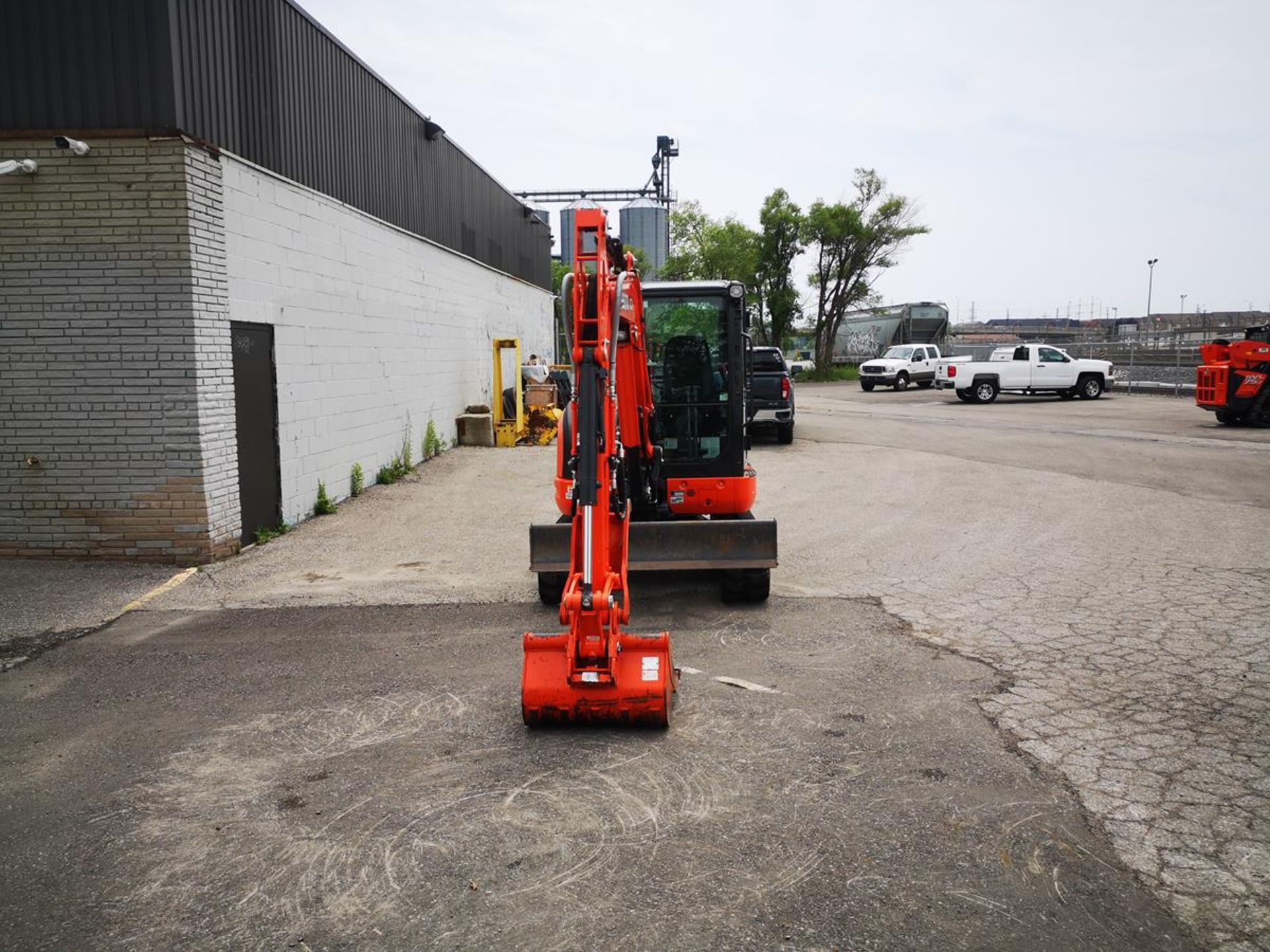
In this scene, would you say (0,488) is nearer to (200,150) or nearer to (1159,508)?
(200,150)

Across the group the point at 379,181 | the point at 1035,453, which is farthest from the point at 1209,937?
the point at 1035,453

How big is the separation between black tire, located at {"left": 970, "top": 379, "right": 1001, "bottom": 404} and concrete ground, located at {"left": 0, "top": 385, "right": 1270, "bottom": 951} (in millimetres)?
23417

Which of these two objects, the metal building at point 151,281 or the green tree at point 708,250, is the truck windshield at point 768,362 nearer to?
the metal building at point 151,281

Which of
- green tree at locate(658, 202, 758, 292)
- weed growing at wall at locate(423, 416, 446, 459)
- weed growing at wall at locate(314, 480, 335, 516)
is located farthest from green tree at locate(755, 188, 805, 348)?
weed growing at wall at locate(314, 480, 335, 516)

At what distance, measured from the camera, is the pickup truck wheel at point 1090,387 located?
32.4 m

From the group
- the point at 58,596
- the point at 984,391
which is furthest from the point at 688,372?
the point at 984,391

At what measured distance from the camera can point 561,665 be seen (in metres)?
5.34

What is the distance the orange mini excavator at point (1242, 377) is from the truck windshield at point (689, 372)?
18.5 metres

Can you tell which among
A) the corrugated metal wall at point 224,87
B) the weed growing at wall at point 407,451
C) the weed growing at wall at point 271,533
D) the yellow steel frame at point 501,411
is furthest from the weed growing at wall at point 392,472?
the yellow steel frame at point 501,411

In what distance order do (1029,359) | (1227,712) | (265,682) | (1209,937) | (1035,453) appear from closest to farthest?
(1209,937), (1227,712), (265,682), (1035,453), (1029,359)

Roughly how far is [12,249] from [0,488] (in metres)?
2.28

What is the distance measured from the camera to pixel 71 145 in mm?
8766

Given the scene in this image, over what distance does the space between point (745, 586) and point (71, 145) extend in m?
7.22

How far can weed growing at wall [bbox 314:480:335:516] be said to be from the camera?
12.1m
